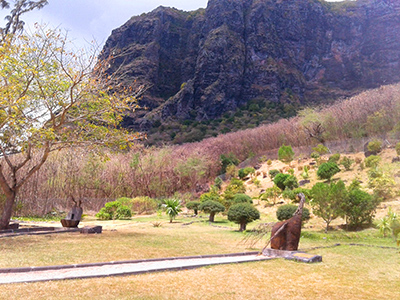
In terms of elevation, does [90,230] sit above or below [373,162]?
below

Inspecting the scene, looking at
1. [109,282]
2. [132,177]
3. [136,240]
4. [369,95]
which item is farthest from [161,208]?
[369,95]

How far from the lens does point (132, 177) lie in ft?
100

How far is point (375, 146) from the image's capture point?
25453mm

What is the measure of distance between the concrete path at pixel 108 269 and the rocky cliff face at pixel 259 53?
62930mm

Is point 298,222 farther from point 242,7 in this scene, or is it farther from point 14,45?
point 242,7

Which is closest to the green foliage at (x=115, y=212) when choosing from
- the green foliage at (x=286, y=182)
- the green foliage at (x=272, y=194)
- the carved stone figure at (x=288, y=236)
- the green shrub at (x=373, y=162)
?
the green foliage at (x=272, y=194)

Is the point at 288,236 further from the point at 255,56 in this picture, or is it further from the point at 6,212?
the point at 255,56

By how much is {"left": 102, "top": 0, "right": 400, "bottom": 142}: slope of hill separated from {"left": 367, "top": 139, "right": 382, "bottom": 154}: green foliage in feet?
127

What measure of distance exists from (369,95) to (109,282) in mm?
35352

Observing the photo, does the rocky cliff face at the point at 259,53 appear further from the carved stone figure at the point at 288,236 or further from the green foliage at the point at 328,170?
the carved stone figure at the point at 288,236

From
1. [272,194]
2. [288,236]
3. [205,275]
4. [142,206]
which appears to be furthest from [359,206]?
[142,206]

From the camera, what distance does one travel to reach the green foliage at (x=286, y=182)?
75.5ft

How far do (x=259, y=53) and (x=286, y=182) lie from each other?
203ft

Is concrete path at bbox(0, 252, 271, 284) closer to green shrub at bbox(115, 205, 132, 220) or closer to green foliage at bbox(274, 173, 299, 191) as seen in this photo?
green shrub at bbox(115, 205, 132, 220)
